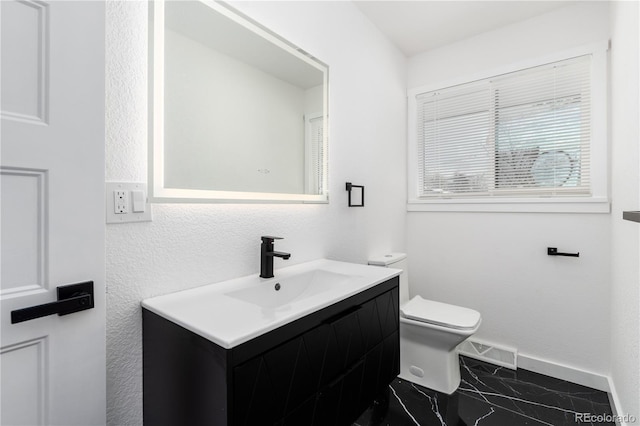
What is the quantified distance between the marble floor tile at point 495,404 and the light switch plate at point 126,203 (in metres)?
1.54

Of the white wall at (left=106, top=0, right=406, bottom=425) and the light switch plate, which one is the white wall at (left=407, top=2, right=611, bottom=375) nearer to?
the white wall at (left=106, top=0, right=406, bottom=425)

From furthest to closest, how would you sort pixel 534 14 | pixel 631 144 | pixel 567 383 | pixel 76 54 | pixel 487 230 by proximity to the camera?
1. pixel 487 230
2. pixel 534 14
3. pixel 567 383
4. pixel 631 144
5. pixel 76 54

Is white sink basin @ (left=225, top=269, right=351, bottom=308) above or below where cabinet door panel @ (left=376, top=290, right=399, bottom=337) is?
above

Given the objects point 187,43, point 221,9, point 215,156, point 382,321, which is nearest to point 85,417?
point 215,156

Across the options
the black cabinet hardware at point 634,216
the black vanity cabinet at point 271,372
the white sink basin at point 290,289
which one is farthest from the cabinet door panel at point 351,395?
the black cabinet hardware at point 634,216

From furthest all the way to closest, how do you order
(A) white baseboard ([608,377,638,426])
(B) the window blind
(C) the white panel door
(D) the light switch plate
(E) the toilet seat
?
(B) the window blind, (E) the toilet seat, (A) white baseboard ([608,377,638,426]), (D) the light switch plate, (C) the white panel door

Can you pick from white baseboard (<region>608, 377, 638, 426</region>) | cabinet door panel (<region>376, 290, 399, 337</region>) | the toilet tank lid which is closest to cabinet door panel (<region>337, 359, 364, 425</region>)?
cabinet door panel (<region>376, 290, 399, 337</region>)

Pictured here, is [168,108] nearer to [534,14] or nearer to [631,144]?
[631,144]

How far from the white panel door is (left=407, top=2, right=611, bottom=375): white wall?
2407 millimetres

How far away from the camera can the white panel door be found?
0.72 meters

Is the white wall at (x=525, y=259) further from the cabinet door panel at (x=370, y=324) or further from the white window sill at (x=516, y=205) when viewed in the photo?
the cabinet door panel at (x=370, y=324)

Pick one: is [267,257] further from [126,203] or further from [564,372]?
[564,372]

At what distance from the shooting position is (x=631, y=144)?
138cm

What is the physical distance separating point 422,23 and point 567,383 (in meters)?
2.77
